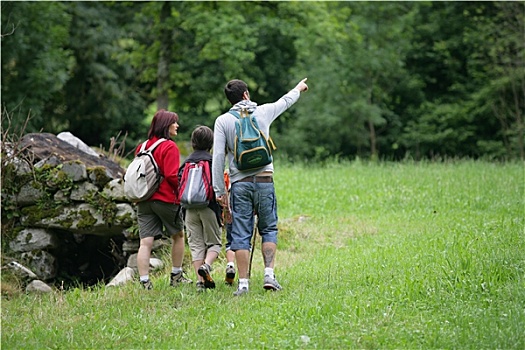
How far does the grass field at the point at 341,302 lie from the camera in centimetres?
571

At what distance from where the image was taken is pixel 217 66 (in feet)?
107

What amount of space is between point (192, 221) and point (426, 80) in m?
27.6

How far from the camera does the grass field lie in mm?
5715

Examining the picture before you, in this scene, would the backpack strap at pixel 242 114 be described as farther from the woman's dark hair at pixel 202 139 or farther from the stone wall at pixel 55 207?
the stone wall at pixel 55 207

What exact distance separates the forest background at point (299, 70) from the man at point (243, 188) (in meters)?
17.9

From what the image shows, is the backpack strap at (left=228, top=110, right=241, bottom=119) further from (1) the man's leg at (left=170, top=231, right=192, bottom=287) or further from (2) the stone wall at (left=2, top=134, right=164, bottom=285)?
(2) the stone wall at (left=2, top=134, right=164, bottom=285)

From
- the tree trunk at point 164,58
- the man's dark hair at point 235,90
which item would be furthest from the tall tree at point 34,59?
the man's dark hair at point 235,90

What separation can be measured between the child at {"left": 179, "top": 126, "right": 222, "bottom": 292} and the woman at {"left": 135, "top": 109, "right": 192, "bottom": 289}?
1.07ft

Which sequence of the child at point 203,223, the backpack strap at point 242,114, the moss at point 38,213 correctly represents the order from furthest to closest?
the moss at point 38,213
the child at point 203,223
the backpack strap at point 242,114

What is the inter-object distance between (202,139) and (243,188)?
37.5 inches

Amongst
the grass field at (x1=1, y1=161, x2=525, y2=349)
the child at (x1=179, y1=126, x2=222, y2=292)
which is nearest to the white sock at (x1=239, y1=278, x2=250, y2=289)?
the grass field at (x1=1, y1=161, x2=525, y2=349)

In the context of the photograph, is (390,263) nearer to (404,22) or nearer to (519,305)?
(519,305)

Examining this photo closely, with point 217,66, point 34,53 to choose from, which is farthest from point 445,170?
point 217,66

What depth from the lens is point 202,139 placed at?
7789mm
